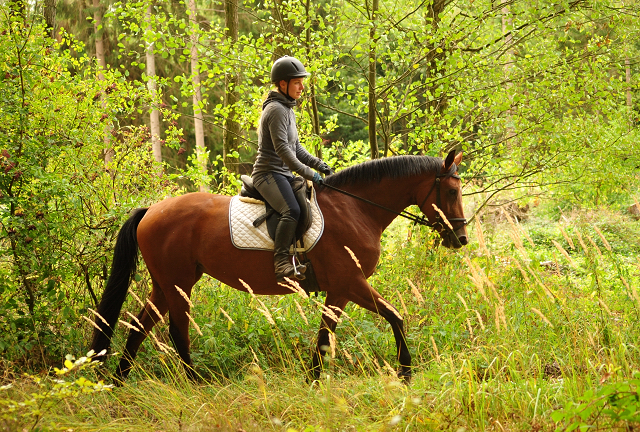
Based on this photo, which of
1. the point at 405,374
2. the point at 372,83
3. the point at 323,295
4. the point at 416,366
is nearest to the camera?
the point at 416,366

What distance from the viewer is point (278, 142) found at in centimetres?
461

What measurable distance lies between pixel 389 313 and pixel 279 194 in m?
1.45

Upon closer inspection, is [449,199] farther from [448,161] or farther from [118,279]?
[118,279]

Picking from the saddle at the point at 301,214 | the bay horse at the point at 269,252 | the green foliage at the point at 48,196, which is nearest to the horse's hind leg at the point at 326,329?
the bay horse at the point at 269,252

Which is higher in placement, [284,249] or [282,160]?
[282,160]

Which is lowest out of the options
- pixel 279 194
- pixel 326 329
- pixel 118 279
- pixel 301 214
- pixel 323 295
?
pixel 323 295

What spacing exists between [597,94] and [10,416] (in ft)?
23.3

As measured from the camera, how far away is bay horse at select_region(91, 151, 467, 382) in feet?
15.7

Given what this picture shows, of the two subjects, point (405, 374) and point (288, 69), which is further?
point (288, 69)

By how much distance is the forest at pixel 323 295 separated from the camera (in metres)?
3.11

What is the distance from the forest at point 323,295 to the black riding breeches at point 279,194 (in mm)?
1071

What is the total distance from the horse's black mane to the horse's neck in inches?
2.7

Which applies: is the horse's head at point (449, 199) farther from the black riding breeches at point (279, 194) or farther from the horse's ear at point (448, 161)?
the black riding breeches at point (279, 194)

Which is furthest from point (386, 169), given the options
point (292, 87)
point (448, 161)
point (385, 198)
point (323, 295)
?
point (323, 295)
